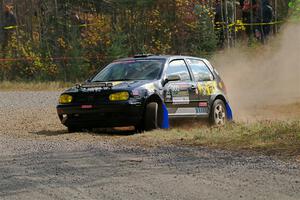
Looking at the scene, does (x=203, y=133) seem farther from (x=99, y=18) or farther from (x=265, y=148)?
(x=99, y=18)

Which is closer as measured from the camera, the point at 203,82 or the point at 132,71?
the point at 132,71

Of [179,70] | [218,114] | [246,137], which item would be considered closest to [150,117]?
[179,70]

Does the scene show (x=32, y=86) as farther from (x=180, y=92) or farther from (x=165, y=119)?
(x=165, y=119)

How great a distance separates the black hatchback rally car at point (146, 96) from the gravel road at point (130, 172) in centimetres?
77

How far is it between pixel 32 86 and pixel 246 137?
20605 millimetres

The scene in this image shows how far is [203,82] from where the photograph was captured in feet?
47.0

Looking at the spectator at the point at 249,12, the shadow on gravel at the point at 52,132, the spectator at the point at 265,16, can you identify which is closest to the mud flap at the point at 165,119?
the shadow on gravel at the point at 52,132

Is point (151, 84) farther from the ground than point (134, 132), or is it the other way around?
point (151, 84)

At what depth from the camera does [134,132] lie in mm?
13000

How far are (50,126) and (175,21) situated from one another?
20.7 meters

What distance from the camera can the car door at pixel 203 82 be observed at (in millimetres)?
14016

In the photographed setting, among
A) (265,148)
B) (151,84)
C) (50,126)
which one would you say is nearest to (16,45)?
(50,126)

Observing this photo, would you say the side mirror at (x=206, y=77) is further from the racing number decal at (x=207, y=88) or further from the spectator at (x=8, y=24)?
the spectator at (x=8, y=24)

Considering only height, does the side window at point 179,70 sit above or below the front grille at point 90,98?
above
